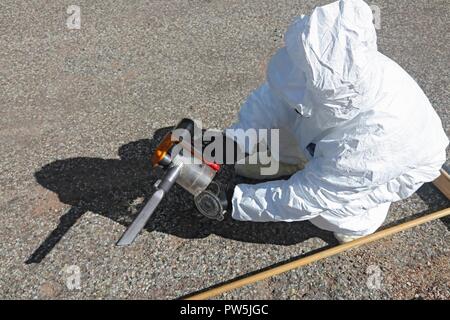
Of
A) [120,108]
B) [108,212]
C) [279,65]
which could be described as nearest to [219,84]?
[120,108]

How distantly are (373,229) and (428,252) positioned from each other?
0.39 meters

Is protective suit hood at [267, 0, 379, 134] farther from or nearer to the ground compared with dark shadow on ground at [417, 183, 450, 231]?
farther from the ground

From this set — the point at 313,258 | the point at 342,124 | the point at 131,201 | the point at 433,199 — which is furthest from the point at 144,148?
the point at 433,199

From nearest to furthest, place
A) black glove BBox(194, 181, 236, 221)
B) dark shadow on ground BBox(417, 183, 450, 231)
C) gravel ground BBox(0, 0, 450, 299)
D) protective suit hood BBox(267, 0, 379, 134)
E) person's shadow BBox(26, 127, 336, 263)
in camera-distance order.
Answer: protective suit hood BBox(267, 0, 379, 134), black glove BBox(194, 181, 236, 221), gravel ground BBox(0, 0, 450, 299), person's shadow BBox(26, 127, 336, 263), dark shadow on ground BBox(417, 183, 450, 231)

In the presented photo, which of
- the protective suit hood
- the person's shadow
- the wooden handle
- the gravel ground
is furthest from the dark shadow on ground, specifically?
the protective suit hood

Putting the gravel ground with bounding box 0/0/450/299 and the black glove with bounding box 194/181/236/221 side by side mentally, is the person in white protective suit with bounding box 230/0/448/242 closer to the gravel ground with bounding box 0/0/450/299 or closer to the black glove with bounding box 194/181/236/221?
the black glove with bounding box 194/181/236/221

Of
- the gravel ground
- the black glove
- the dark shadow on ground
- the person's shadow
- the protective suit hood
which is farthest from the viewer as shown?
the dark shadow on ground

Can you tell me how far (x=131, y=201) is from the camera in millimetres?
3223

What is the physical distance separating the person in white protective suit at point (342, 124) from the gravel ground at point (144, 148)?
36 cm

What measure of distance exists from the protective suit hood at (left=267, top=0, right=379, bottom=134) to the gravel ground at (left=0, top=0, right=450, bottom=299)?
118 centimetres

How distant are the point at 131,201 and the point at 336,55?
1.79m

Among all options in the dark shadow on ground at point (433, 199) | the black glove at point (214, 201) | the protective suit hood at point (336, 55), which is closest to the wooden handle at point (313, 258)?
the dark shadow on ground at point (433, 199)

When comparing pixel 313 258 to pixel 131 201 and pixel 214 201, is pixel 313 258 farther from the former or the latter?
pixel 131 201

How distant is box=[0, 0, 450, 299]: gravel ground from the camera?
9.30ft
